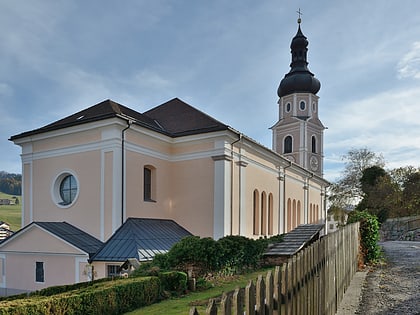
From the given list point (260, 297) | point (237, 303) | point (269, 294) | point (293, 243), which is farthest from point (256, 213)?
point (237, 303)

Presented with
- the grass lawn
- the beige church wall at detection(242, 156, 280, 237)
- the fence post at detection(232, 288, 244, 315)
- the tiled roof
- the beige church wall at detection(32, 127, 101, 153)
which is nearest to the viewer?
the fence post at detection(232, 288, 244, 315)

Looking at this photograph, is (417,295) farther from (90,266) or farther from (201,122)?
(201,122)

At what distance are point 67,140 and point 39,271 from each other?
5656 millimetres

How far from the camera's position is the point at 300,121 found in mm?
37625

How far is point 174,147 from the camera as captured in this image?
680 inches

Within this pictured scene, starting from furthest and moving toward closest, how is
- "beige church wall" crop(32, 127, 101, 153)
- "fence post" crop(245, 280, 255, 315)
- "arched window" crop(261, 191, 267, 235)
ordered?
"arched window" crop(261, 191, 267, 235)
"beige church wall" crop(32, 127, 101, 153)
"fence post" crop(245, 280, 255, 315)

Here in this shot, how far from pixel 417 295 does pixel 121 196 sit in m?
10.5

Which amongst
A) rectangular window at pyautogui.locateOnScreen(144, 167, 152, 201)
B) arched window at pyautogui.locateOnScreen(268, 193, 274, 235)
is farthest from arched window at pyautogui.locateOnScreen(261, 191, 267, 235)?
rectangular window at pyautogui.locateOnScreen(144, 167, 152, 201)

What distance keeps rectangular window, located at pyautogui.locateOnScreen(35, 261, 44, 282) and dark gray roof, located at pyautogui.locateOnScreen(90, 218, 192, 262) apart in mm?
2312

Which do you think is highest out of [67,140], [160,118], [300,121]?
[300,121]

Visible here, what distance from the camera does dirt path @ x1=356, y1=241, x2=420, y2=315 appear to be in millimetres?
6227

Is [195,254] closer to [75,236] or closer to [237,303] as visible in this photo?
[75,236]

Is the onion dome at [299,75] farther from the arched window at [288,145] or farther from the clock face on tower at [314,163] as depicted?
the clock face on tower at [314,163]

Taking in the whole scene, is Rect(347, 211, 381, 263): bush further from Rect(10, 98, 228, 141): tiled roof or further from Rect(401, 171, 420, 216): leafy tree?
Rect(401, 171, 420, 216): leafy tree
